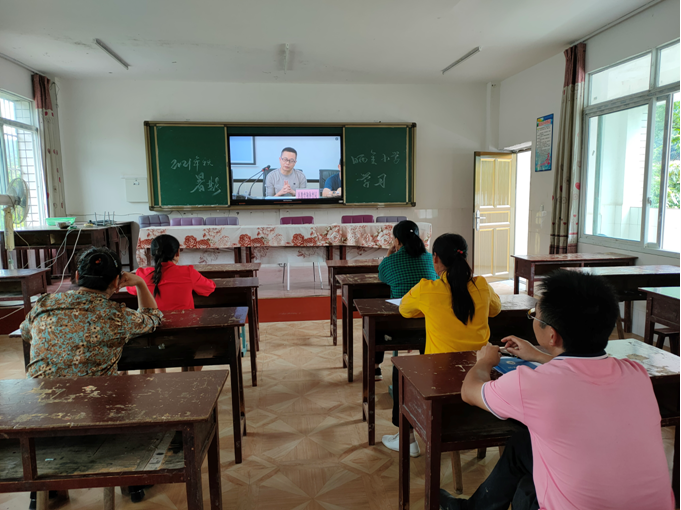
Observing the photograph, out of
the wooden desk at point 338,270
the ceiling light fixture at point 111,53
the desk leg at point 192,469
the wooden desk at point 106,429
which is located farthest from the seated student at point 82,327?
the ceiling light fixture at point 111,53

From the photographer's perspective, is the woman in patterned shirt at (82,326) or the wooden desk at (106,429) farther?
the woman in patterned shirt at (82,326)

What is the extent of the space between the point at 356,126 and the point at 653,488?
639 cm

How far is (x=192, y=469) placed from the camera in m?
1.20

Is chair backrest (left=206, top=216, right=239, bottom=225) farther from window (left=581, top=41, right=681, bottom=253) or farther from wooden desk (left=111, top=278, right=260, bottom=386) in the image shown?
window (left=581, top=41, right=681, bottom=253)

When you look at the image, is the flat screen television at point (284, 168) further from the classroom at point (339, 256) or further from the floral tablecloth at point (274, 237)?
the floral tablecloth at point (274, 237)

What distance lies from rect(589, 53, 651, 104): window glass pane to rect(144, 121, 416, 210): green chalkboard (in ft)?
8.94

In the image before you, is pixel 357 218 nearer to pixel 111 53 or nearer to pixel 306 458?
pixel 111 53

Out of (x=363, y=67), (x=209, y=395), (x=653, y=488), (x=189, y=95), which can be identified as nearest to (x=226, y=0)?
(x=363, y=67)

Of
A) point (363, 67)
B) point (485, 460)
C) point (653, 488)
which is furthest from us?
point (363, 67)

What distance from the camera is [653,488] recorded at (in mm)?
913

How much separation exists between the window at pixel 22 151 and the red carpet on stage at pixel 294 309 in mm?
3517

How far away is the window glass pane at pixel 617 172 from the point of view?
4223mm

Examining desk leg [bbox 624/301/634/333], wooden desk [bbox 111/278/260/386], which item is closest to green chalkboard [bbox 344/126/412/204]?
desk leg [bbox 624/301/634/333]

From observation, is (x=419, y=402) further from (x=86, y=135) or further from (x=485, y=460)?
(x=86, y=135)
